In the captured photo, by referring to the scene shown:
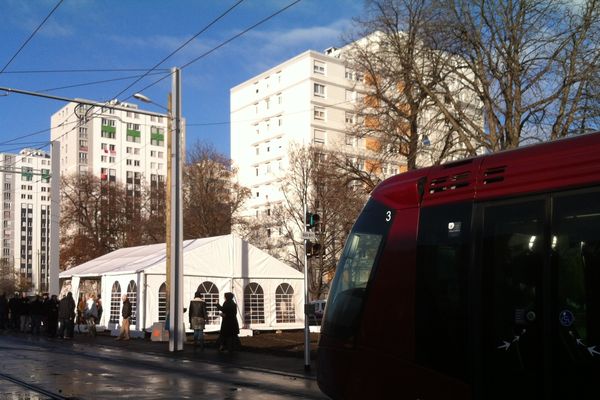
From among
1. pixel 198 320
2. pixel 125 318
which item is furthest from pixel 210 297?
pixel 198 320

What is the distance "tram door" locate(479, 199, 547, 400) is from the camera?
187 inches

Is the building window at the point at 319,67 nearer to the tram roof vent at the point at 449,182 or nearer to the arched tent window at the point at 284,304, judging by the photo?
the arched tent window at the point at 284,304

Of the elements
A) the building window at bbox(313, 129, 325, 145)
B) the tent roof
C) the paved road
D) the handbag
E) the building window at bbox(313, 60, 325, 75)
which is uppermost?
the building window at bbox(313, 60, 325, 75)

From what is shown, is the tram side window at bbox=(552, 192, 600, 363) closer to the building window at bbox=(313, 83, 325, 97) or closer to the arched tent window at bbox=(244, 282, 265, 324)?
the arched tent window at bbox=(244, 282, 265, 324)

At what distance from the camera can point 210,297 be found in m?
27.6

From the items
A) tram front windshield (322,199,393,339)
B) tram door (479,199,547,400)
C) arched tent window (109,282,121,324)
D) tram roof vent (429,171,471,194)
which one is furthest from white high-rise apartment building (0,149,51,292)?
tram door (479,199,547,400)

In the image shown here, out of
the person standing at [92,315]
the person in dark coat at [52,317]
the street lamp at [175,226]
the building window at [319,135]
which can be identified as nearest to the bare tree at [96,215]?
the building window at [319,135]

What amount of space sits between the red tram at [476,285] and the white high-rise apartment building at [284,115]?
6860 cm

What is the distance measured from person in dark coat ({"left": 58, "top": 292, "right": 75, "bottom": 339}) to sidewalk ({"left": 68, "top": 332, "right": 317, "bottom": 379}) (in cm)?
57

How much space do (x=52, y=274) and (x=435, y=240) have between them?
28.6 m

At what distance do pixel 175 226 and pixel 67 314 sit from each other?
336 inches

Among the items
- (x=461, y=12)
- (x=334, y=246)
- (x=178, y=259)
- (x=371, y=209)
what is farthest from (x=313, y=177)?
(x=371, y=209)

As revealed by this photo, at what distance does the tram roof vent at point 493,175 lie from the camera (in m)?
5.41

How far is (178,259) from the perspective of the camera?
21922mm
